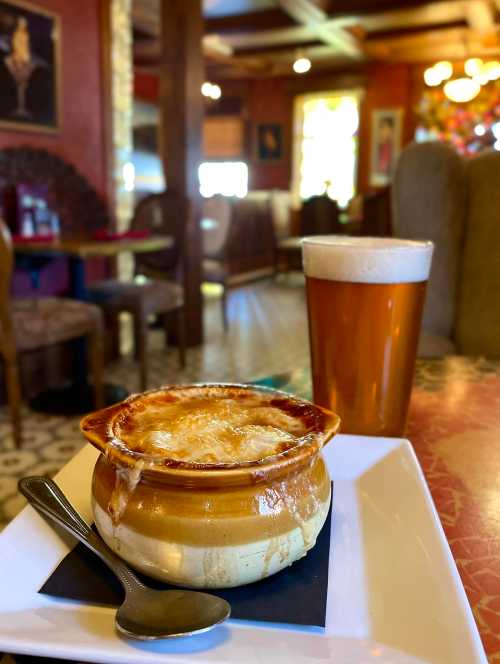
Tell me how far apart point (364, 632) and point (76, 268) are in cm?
285

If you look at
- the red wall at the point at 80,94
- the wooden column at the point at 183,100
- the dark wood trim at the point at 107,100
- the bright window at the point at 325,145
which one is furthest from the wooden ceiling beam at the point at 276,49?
the red wall at the point at 80,94

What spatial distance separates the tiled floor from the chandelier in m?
2.99

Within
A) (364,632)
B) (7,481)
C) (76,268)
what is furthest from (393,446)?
(76,268)

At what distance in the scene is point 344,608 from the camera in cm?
39

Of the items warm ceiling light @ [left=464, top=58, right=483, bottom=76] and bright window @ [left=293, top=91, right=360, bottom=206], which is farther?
bright window @ [left=293, top=91, right=360, bottom=206]

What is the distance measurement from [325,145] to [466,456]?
960cm

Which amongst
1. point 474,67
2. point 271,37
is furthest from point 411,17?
point 271,37

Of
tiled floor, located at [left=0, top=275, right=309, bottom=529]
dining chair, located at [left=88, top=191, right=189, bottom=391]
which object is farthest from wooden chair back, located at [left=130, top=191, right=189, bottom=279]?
tiled floor, located at [left=0, top=275, right=309, bottom=529]

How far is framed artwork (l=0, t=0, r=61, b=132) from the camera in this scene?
2.92 metres

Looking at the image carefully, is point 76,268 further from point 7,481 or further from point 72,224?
point 7,481

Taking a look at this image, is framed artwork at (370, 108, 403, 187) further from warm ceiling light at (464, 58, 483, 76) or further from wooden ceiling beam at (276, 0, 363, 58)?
warm ceiling light at (464, 58, 483, 76)

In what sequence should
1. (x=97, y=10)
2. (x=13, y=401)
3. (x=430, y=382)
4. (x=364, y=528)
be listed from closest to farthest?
1. (x=364, y=528)
2. (x=430, y=382)
3. (x=13, y=401)
4. (x=97, y=10)

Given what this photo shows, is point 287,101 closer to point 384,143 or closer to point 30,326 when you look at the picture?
point 384,143

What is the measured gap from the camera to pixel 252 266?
7.73 m
